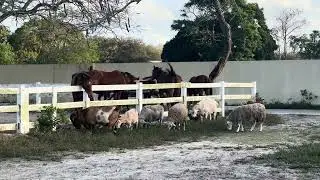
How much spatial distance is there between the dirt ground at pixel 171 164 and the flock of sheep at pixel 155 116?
1758mm

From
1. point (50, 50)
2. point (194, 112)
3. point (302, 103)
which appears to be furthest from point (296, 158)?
point (50, 50)

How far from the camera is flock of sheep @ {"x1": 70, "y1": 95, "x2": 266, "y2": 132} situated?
14.1m

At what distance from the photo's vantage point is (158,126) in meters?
15.5

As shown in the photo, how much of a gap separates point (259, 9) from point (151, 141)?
29938 mm

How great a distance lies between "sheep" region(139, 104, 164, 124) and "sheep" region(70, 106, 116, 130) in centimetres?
163

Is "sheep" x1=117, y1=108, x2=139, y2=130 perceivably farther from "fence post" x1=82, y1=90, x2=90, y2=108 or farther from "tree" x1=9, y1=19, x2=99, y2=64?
"tree" x1=9, y1=19, x2=99, y2=64

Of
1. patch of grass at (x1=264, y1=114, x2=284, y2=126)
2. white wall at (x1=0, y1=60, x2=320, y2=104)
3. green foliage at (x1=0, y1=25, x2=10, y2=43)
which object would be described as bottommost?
patch of grass at (x1=264, y1=114, x2=284, y2=126)

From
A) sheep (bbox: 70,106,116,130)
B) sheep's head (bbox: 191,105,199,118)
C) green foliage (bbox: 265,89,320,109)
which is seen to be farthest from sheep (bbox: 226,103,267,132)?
green foliage (bbox: 265,89,320,109)

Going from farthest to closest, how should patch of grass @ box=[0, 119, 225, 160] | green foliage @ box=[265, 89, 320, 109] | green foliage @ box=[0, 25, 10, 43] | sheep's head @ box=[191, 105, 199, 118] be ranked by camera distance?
green foliage @ box=[265, 89, 320, 109] < green foliage @ box=[0, 25, 10, 43] < sheep's head @ box=[191, 105, 199, 118] < patch of grass @ box=[0, 119, 225, 160]

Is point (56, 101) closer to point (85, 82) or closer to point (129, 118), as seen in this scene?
point (85, 82)

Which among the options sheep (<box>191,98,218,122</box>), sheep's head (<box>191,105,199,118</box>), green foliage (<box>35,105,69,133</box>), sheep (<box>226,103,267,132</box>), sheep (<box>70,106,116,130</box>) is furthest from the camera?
sheep (<box>191,98,218,122</box>)

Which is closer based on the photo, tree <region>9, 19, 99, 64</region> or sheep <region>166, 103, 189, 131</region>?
sheep <region>166, 103, 189, 131</region>

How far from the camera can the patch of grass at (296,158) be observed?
9.88 m

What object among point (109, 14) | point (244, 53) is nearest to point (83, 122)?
point (109, 14)
